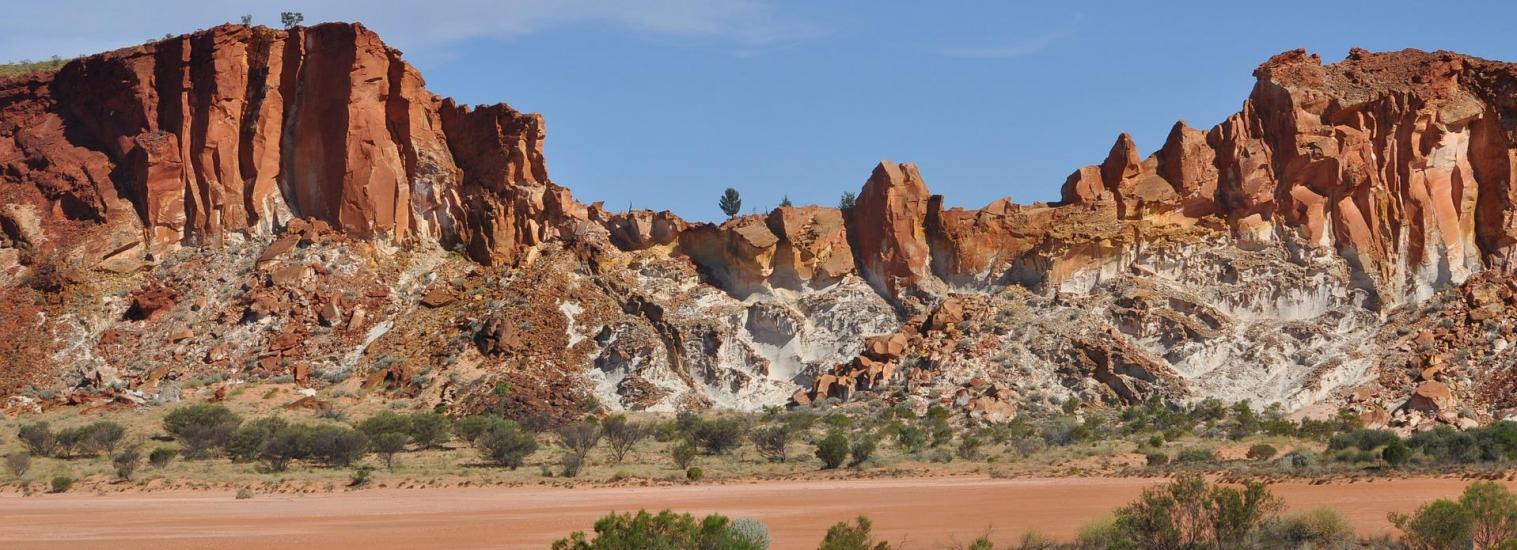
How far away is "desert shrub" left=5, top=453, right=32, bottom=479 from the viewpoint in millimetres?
42562

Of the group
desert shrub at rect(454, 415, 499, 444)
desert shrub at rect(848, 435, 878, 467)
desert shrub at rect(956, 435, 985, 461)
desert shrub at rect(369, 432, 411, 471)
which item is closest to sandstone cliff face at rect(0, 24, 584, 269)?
desert shrub at rect(454, 415, 499, 444)

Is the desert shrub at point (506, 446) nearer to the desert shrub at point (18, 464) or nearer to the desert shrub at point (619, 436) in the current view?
the desert shrub at point (619, 436)

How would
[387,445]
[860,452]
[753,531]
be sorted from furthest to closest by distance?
[387,445], [860,452], [753,531]

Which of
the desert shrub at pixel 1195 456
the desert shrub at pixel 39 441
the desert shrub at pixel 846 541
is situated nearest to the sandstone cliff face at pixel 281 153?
the desert shrub at pixel 39 441

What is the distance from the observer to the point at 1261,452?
42.9 meters

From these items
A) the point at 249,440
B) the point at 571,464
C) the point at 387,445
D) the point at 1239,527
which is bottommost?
the point at 1239,527

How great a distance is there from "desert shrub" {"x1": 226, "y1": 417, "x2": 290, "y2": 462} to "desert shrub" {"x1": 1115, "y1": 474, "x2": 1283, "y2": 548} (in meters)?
29.9

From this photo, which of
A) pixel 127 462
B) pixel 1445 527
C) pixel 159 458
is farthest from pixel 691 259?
pixel 1445 527

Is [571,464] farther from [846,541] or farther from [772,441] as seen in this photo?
[846,541]

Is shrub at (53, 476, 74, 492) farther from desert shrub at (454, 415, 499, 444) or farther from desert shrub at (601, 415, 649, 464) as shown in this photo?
desert shrub at (601, 415, 649, 464)

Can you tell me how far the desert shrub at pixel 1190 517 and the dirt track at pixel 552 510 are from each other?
117 inches

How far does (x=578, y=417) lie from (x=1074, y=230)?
67.1ft

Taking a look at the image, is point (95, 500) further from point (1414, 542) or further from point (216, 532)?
point (1414, 542)

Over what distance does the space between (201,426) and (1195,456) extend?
98.8 feet
